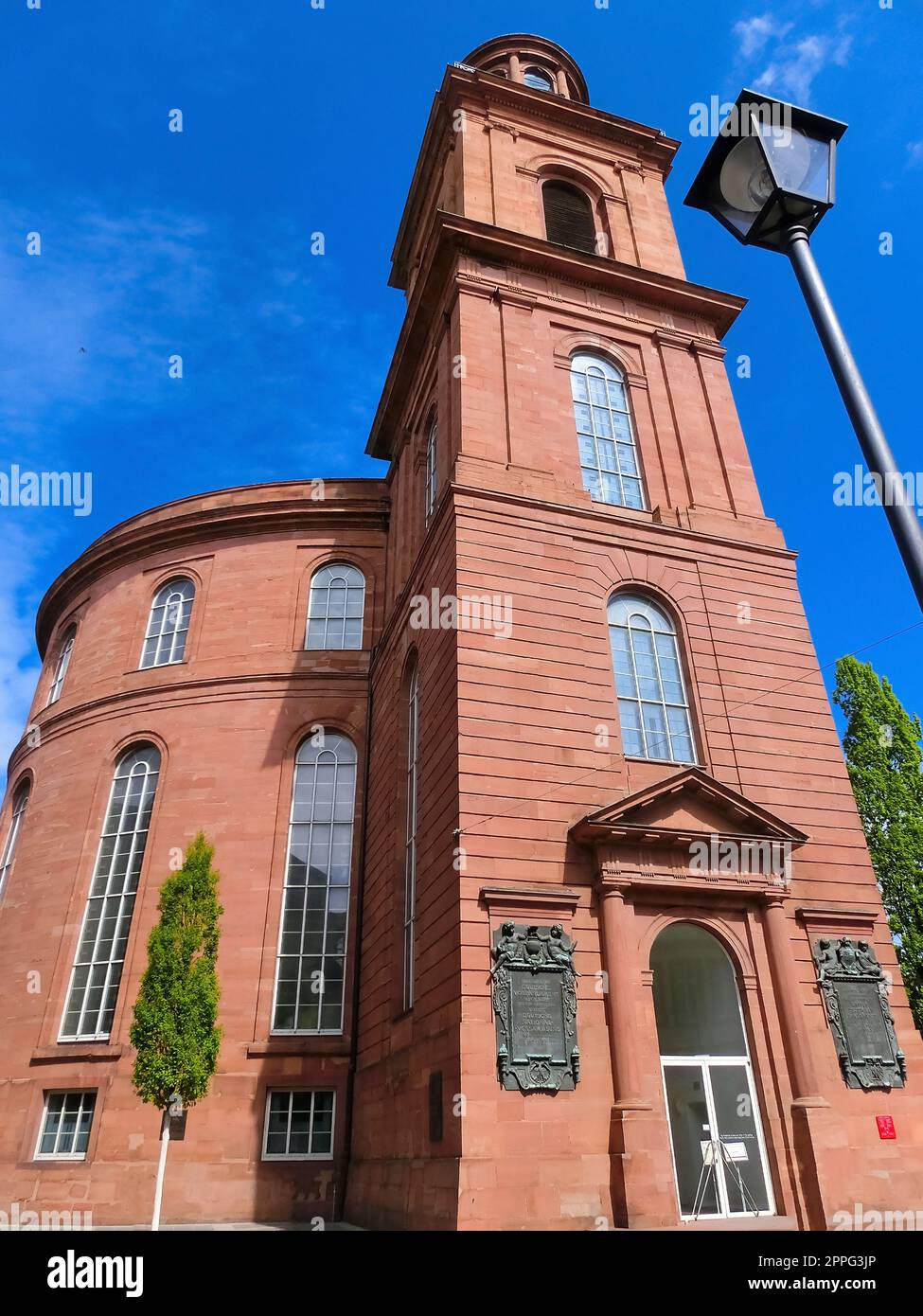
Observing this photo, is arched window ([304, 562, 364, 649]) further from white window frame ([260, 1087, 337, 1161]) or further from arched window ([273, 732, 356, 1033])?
white window frame ([260, 1087, 337, 1161])

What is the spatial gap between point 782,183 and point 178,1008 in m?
15.4

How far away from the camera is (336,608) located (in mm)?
23938

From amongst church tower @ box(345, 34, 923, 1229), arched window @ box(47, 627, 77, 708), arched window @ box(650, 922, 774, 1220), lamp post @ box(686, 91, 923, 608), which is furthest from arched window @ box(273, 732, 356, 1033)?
lamp post @ box(686, 91, 923, 608)

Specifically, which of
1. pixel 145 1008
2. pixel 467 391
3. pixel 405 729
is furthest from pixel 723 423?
pixel 145 1008

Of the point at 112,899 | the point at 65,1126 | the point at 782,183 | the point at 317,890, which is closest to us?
the point at 782,183

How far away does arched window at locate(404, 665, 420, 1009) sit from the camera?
50.9 feet

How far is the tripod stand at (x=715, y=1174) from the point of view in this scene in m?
12.0

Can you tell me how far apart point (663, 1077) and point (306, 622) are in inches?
578

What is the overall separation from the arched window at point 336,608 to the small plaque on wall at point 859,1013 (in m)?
13.5

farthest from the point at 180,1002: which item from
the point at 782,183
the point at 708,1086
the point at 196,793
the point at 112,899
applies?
the point at 782,183

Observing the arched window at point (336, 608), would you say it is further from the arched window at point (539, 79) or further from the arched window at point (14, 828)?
the arched window at point (539, 79)

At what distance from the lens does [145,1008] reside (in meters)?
15.9

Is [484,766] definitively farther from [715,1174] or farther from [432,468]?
[432,468]

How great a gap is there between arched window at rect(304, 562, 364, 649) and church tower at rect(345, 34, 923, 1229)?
218cm
